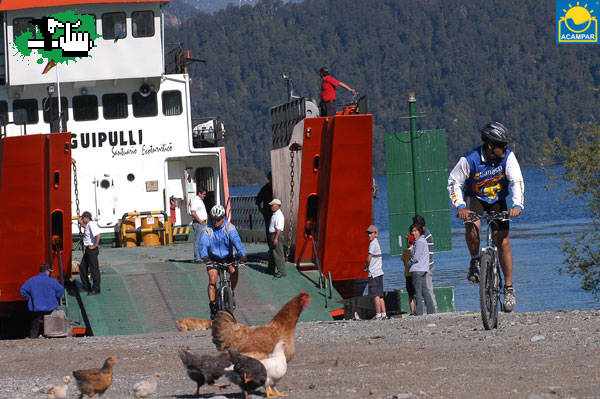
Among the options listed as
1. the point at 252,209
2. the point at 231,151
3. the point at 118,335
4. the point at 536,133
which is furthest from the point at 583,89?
the point at 118,335

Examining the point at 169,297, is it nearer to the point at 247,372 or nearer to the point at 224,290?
the point at 224,290

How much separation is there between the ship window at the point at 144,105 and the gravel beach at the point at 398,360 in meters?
12.2

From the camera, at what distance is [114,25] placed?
1004 inches

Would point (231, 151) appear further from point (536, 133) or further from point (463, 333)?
point (463, 333)

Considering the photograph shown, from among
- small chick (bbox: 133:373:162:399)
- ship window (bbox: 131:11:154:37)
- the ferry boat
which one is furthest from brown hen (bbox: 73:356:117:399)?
ship window (bbox: 131:11:154:37)

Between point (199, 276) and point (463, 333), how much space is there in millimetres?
8610

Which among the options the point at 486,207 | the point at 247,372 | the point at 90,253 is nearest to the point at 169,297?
the point at 90,253

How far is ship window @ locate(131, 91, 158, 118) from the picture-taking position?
25703mm

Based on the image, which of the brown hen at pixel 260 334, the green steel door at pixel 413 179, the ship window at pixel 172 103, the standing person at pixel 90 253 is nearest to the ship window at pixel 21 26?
the ship window at pixel 172 103

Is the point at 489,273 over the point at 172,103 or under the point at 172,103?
under

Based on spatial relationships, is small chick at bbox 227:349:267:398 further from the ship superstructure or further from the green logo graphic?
the ship superstructure

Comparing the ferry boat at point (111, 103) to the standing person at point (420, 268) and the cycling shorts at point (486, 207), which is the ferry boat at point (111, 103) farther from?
the cycling shorts at point (486, 207)

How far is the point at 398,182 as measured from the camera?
21844 mm

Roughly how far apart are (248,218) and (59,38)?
6.73 metres
